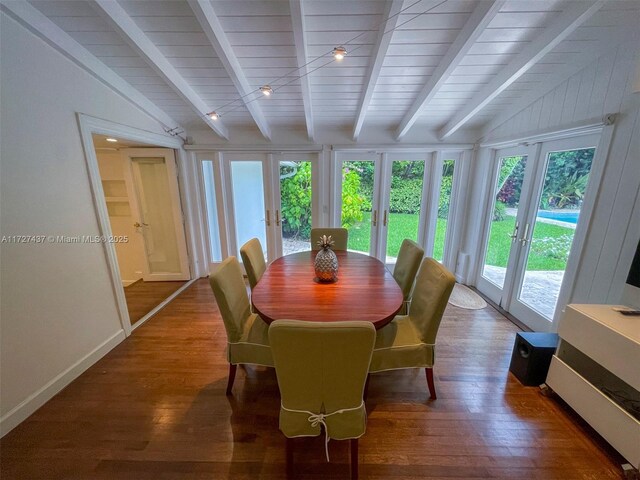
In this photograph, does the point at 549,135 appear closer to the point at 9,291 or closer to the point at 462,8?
the point at 462,8

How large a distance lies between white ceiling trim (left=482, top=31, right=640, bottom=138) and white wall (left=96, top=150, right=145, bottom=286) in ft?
15.8

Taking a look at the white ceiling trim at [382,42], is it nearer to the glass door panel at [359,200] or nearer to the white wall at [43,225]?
the glass door panel at [359,200]

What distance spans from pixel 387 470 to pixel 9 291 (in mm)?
2471

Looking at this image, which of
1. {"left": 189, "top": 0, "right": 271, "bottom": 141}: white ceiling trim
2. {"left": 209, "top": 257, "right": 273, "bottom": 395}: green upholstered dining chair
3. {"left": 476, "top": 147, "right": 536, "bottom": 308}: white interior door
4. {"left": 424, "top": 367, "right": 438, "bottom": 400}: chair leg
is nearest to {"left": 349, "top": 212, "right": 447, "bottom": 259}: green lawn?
{"left": 476, "top": 147, "right": 536, "bottom": 308}: white interior door

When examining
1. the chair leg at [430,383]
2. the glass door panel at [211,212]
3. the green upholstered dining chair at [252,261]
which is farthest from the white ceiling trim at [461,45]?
the glass door panel at [211,212]

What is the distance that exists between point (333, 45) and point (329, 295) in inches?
→ 75.3

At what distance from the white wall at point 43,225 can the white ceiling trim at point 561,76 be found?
3988mm

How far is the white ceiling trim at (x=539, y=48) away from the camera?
1472 mm

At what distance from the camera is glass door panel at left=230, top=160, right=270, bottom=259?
11.9 ft

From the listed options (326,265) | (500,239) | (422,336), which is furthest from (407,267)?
(500,239)

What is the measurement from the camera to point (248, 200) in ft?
12.3

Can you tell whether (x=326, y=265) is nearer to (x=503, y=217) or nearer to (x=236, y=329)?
(x=236, y=329)

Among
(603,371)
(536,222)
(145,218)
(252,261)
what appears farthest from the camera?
(145,218)

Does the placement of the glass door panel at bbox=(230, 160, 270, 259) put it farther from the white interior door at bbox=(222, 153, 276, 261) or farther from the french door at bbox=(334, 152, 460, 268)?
the french door at bbox=(334, 152, 460, 268)
